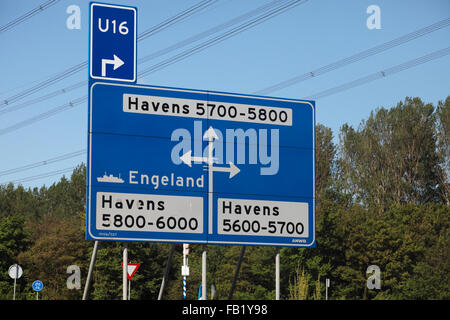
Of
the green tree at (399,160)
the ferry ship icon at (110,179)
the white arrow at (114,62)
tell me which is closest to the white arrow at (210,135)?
the ferry ship icon at (110,179)

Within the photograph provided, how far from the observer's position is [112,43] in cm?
1574

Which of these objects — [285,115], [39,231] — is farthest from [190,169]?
[39,231]

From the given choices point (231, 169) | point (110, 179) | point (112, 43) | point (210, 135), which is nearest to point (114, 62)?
point (112, 43)

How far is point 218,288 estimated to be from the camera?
75812mm

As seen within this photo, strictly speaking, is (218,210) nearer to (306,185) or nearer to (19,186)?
(306,185)

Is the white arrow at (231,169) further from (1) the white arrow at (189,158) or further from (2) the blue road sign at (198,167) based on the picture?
(1) the white arrow at (189,158)

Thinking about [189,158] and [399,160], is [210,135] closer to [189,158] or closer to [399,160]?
[189,158]

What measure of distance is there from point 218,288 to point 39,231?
32239 millimetres

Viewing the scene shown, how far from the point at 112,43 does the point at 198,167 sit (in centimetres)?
348

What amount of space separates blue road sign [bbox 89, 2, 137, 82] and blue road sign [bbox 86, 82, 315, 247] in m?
1.57

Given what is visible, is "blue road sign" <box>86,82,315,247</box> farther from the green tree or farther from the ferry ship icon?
the green tree

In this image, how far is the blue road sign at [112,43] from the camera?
610 inches
